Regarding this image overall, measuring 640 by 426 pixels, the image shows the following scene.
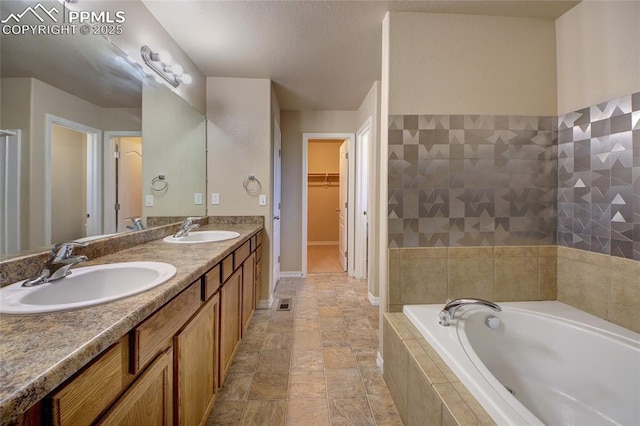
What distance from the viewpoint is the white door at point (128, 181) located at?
1.49 m

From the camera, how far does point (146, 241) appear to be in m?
1.69

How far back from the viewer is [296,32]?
1865 millimetres

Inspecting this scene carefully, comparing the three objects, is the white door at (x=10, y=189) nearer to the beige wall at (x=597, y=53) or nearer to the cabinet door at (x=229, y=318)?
the cabinet door at (x=229, y=318)

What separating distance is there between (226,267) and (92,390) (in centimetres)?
95

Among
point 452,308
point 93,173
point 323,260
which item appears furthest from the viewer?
point 323,260

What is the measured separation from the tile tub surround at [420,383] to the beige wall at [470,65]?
1288 millimetres

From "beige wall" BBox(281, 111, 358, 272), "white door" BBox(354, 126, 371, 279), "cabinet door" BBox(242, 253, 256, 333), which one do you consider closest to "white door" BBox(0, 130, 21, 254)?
"cabinet door" BBox(242, 253, 256, 333)

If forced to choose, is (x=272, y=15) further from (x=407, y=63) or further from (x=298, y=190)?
(x=298, y=190)

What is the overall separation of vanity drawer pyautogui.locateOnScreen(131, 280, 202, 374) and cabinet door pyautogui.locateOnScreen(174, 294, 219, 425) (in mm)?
54

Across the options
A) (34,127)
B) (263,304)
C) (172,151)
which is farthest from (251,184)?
(34,127)

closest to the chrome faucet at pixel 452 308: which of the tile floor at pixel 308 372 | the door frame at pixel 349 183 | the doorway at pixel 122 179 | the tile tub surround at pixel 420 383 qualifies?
the tile tub surround at pixel 420 383

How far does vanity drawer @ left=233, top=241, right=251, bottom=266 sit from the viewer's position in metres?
1.74

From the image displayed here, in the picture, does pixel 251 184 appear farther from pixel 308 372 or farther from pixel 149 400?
pixel 149 400

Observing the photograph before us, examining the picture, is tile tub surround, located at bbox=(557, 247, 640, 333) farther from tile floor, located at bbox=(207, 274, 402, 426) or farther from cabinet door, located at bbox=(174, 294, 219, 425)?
cabinet door, located at bbox=(174, 294, 219, 425)
